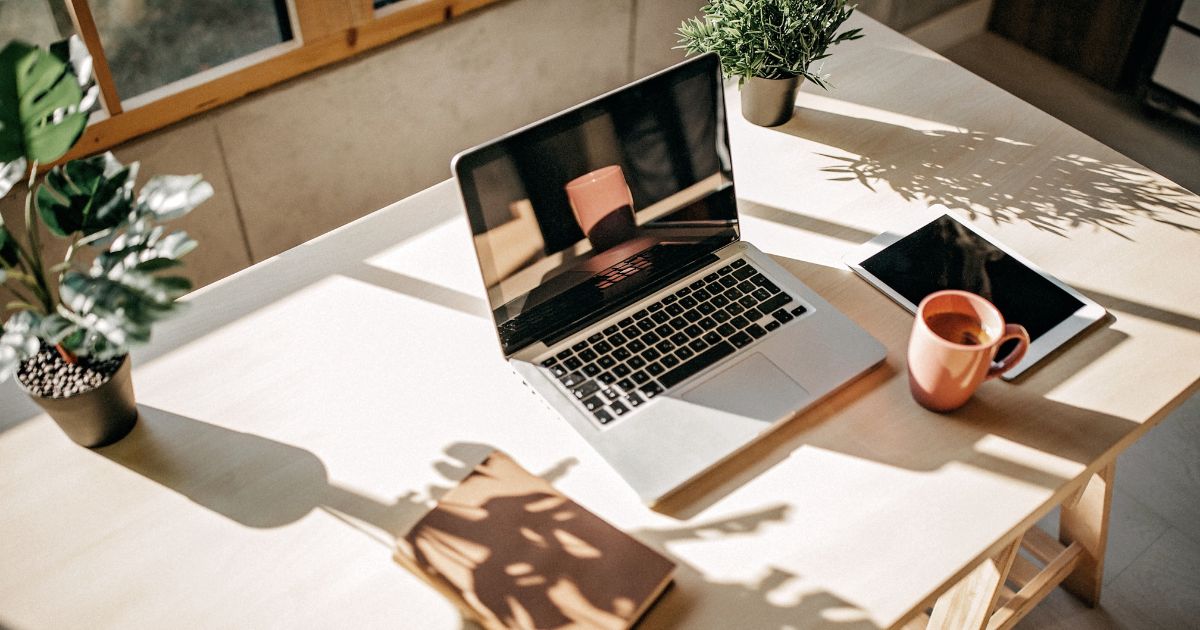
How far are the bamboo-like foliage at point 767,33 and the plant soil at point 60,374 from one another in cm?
93

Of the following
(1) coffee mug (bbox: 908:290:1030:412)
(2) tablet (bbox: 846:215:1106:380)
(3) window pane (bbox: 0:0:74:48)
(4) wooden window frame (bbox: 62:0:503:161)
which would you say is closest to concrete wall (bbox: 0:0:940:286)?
(4) wooden window frame (bbox: 62:0:503:161)

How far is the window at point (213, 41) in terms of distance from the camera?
170cm

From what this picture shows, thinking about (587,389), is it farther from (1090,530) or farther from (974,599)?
(1090,530)

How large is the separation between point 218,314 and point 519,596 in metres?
0.58

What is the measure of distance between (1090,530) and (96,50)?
194cm

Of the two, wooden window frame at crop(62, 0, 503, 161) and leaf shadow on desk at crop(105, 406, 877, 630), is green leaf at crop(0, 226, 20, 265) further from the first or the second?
wooden window frame at crop(62, 0, 503, 161)

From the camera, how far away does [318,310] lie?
1.21m

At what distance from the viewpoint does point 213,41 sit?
2240 mm

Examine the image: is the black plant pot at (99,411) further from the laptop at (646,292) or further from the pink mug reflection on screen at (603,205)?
the pink mug reflection on screen at (603,205)

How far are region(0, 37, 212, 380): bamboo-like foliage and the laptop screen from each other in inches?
12.8

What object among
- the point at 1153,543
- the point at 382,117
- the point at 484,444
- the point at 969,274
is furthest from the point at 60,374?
the point at 1153,543

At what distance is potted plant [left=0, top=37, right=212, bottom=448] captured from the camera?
851 mm

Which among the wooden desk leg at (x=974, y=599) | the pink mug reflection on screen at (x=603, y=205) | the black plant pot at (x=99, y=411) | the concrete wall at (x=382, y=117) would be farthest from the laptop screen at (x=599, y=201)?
the concrete wall at (x=382, y=117)

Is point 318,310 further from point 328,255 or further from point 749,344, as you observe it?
point 749,344
